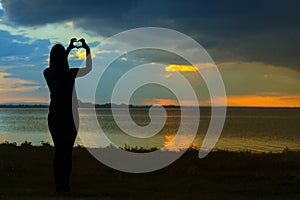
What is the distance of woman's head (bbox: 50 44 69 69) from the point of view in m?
14.2

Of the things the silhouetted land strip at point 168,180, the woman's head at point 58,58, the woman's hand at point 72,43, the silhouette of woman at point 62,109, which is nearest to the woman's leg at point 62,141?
the silhouette of woman at point 62,109

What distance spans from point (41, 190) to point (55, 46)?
14.2 feet

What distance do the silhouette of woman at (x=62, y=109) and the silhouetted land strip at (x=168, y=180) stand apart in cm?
81

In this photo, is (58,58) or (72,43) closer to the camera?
(58,58)

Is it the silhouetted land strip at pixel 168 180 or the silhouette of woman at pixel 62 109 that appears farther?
the silhouetted land strip at pixel 168 180

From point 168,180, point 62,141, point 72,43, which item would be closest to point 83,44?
point 72,43

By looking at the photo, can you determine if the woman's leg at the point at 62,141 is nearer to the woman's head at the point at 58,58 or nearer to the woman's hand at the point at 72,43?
the woman's head at the point at 58,58

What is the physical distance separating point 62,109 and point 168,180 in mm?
5306

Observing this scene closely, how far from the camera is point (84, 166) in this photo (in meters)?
21.2

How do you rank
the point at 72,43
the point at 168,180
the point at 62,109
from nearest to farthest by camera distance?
the point at 62,109
the point at 72,43
the point at 168,180

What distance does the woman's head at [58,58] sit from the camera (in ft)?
46.6

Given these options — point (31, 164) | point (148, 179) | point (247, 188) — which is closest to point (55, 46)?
point (148, 179)

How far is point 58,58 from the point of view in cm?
1428

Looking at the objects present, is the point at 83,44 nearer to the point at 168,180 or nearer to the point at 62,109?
the point at 62,109
